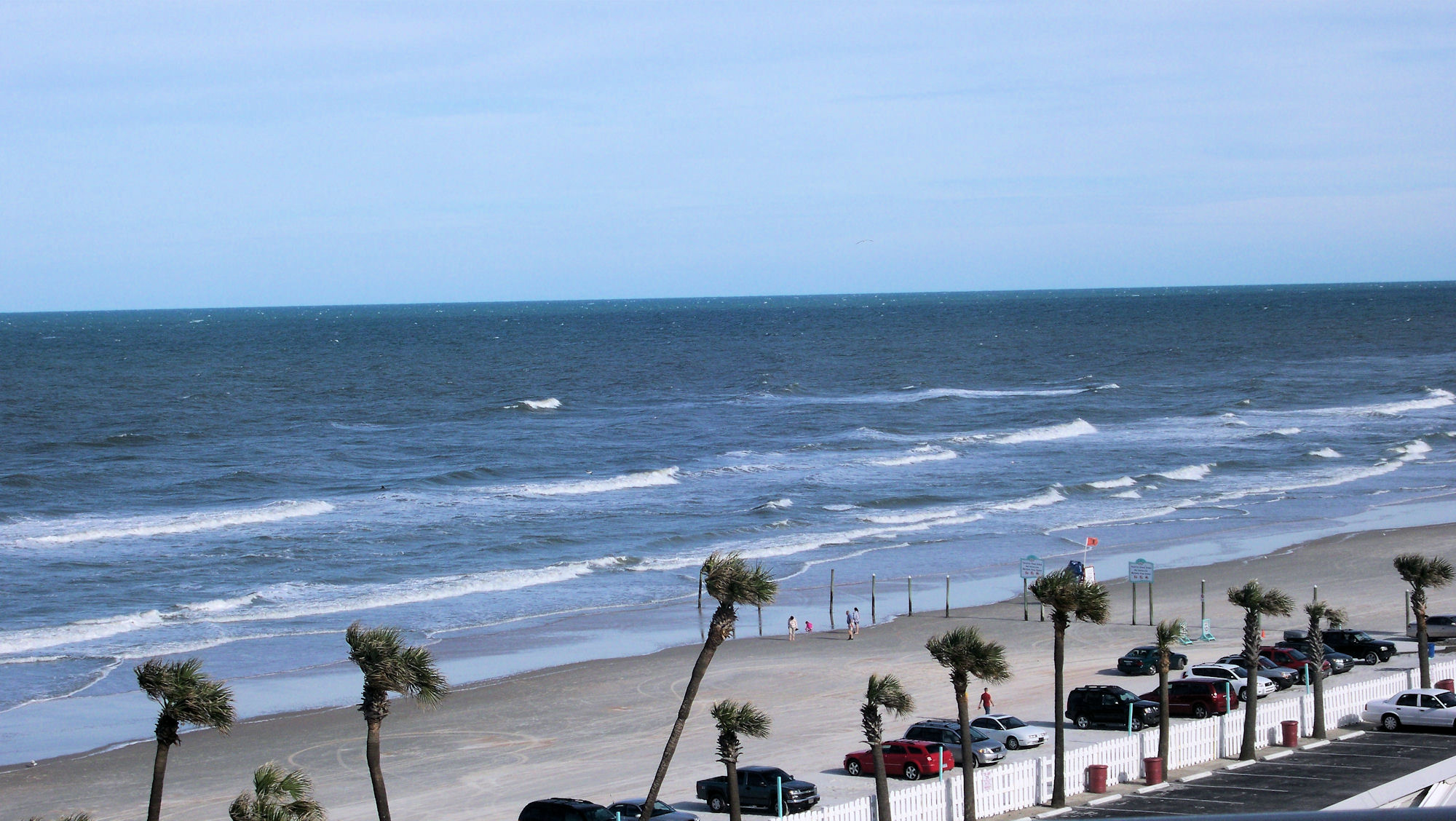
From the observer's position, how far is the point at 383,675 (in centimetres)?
1698

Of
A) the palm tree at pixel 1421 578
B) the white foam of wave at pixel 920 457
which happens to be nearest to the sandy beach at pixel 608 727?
the palm tree at pixel 1421 578

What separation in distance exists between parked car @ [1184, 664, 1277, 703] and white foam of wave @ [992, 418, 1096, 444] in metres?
53.7

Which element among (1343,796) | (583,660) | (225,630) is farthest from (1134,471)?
(1343,796)

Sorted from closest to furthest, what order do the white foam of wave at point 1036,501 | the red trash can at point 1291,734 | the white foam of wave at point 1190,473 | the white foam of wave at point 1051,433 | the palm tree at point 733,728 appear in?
the palm tree at point 733,728 < the red trash can at point 1291,734 < the white foam of wave at point 1036,501 < the white foam of wave at point 1190,473 < the white foam of wave at point 1051,433

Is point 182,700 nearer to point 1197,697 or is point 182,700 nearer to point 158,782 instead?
point 158,782

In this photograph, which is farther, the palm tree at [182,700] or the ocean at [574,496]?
the ocean at [574,496]

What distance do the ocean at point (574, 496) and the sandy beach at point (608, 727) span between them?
2459mm

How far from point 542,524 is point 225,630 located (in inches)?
744

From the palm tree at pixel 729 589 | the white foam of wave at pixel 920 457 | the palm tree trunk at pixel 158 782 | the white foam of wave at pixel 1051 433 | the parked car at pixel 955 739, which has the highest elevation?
the palm tree at pixel 729 589

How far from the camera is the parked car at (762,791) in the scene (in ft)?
77.5

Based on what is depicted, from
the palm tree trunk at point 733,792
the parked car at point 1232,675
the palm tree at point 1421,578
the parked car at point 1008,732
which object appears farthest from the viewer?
the parked car at point 1232,675

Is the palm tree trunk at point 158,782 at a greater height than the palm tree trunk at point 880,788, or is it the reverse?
the palm tree trunk at point 158,782

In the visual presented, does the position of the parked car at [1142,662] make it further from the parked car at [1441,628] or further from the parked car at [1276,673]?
the parked car at [1441,628]

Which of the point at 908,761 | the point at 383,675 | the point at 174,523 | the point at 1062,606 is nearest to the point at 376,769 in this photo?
the point at 383,675
